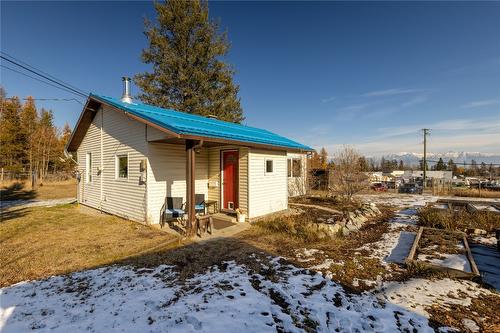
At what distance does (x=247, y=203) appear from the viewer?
870cm

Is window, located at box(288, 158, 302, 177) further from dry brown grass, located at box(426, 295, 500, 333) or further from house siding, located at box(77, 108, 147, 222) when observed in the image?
dry brown grass, located at box(426, 295, 500, 333)

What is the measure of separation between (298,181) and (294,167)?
3.49 feet

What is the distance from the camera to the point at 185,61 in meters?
20.1

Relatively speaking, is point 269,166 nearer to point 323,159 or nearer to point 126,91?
point 126,91

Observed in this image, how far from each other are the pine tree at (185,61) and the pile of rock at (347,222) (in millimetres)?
14975

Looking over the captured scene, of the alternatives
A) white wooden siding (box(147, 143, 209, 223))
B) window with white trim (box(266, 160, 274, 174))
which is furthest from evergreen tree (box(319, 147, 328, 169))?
white wooden siding (box(147, 143, 209, 223))

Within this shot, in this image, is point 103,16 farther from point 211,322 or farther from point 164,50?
point 211,322

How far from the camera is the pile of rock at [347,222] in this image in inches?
284

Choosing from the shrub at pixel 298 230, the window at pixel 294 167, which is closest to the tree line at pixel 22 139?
the window at pixel 294 167

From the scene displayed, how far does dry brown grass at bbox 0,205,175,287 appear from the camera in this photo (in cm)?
473

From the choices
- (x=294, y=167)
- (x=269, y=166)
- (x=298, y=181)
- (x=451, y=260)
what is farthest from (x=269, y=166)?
(x=298, y=181)

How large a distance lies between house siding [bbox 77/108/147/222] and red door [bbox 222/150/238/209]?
2.97m

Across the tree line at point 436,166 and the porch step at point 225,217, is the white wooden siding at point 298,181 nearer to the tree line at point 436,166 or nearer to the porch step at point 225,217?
the tree line at point 436,166

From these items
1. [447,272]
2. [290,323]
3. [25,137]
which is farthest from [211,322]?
[25,137]
